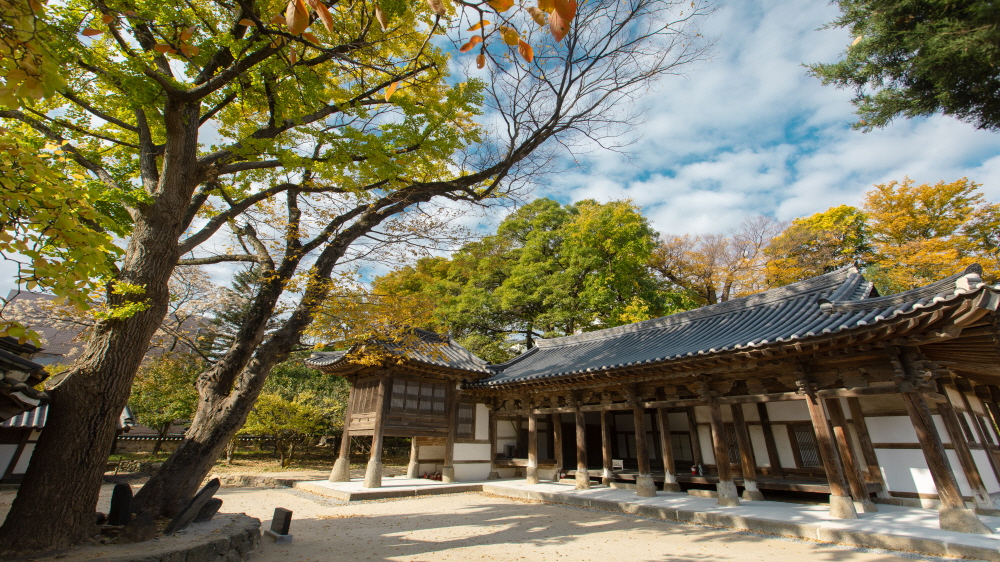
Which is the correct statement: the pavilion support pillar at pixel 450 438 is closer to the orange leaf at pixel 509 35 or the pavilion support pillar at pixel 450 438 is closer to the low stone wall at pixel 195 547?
the low stone wall at pixel 195 547

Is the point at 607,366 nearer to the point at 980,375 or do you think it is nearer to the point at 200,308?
the point at 980,375

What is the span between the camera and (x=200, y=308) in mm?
16172

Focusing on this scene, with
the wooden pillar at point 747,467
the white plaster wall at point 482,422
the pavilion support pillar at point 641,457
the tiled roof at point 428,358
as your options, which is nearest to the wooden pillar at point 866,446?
the wooden pillar at point 747,467

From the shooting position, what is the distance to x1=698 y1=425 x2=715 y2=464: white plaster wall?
9.71m

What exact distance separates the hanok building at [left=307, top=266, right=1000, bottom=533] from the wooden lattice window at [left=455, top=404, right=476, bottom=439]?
0.04 m

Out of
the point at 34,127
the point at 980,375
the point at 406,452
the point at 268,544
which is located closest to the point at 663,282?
the point at 980,375

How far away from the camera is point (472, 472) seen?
44.1ft

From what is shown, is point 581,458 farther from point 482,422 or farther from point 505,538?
point 505,538

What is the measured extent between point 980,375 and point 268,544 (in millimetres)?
13181

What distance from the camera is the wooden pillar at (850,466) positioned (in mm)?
6719

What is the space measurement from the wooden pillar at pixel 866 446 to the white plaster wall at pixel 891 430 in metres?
0.09

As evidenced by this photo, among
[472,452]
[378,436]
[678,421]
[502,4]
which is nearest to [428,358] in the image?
[378,436]

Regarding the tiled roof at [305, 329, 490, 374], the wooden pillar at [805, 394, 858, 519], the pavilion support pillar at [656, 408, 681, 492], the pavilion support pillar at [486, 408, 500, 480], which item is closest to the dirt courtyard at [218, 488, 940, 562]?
the wooden pillar at [805, 394, 858, 519]

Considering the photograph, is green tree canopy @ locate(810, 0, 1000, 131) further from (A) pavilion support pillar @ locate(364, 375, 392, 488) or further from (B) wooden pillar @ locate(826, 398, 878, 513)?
(A) pavilion support pillar @ locate(364, 375, 392, 488)
